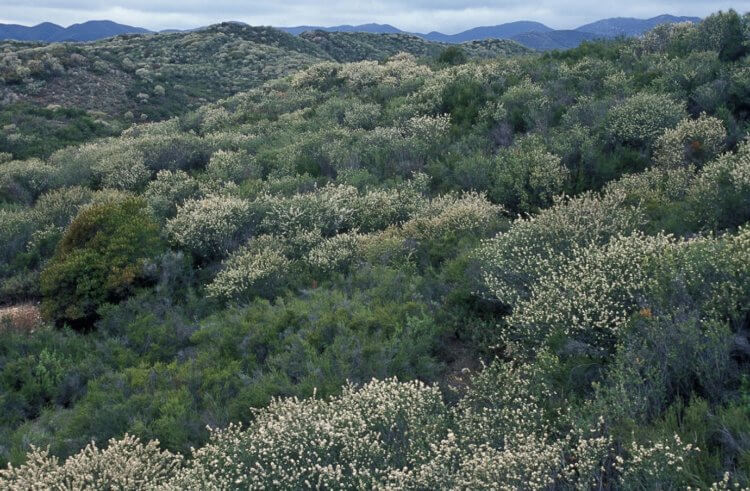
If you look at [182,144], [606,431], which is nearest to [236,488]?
[606,431]

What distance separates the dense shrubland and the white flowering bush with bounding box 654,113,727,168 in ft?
0.15

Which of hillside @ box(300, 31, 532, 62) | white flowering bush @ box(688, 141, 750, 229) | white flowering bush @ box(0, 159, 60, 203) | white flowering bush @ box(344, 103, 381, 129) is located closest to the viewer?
white flowering bush @ box(688, 141, 750, 229)

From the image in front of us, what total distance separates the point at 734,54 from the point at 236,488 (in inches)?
544

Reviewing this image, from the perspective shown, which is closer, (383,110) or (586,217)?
(586,217)

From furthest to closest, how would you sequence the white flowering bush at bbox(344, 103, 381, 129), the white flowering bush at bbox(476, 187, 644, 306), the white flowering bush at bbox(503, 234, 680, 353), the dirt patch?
the white flowering bush at bbox(344, 103, 381, 129), the dirt patch, the white flowering bush at bbox(476, 187, 644, 306), the white flowering bush at bbox(503, 234, 680, 353)

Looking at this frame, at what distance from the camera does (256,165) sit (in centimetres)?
1242

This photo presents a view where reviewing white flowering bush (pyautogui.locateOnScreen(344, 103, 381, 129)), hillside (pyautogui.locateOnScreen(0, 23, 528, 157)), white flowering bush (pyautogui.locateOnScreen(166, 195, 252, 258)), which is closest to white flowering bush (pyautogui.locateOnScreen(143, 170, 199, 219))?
white flowering bush (pyautogui.locateOnScreen(166, 195, 252, 258))

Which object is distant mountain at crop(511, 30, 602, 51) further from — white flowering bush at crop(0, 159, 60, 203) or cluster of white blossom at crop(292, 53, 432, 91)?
white flowering bush at crop(0, 159, 60, 203)

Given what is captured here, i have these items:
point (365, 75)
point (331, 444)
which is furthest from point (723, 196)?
point (365, 75)

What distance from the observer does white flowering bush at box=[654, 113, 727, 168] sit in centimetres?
861

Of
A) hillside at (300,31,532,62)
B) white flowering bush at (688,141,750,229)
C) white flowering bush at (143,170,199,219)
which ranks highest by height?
hillside at (300,31,532,62)

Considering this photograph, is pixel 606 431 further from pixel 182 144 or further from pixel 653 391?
pixel 182 144

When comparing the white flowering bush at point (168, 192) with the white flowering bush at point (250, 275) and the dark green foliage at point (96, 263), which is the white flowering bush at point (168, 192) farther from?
the white flowering bush at point (250, 275)

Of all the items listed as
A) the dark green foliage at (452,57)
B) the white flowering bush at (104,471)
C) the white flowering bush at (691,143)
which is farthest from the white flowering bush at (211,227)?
the dark green foliage at (452,57)
